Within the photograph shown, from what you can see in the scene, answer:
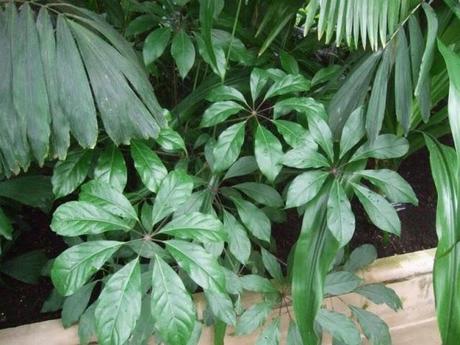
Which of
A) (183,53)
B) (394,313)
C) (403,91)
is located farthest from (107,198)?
(394,313)

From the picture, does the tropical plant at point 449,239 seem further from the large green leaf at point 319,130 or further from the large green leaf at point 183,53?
the large green leaf at point 183,53

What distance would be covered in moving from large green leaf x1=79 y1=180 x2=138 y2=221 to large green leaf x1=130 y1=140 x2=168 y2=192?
0.06m

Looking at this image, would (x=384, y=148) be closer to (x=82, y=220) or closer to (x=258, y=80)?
(x=258, y=80)

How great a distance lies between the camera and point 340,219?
0.67 m

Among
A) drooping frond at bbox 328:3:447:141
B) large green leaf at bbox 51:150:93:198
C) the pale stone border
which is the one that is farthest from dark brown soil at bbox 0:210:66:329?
drooping frond at bbox 328:3:447:141

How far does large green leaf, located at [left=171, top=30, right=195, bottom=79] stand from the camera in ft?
2.33

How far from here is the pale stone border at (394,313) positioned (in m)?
0.76

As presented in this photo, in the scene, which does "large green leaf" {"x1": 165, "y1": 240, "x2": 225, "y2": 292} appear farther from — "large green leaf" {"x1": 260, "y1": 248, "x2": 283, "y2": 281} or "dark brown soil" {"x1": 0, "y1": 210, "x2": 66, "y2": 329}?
"dark brown soil" {"x1": 0, "y1": 210, "x2": 66, "y2": 329}

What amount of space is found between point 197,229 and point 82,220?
14 centimetres

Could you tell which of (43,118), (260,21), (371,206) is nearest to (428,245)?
(371,206)

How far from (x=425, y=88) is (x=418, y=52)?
60 millimetres

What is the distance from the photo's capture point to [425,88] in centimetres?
73

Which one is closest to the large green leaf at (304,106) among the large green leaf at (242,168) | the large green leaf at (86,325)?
the large green leaf at (242,168)

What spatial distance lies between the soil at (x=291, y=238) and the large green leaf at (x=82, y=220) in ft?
1.18
